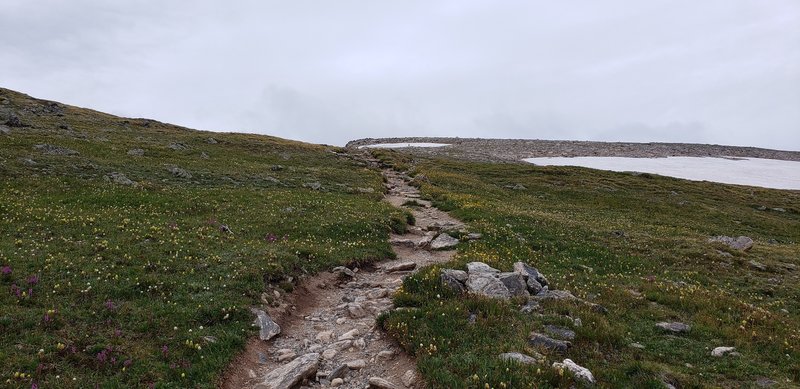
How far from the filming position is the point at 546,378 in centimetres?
929

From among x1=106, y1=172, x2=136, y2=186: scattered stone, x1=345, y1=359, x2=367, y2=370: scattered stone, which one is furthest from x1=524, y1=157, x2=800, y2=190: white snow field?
x1=345, y1=359, x2=367, y2=370: scattered stone

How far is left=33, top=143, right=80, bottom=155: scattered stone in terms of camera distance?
3820cm

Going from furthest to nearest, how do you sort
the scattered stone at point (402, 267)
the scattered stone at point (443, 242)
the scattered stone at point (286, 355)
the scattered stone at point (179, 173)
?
the scattered stone at point (179, 173) → the scattered stone at point (443, 242) → the scattered stone at point (402, 267) → the scattered stone at point (286, 355)

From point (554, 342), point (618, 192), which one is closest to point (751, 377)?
point (554, 342)

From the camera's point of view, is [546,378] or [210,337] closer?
A: [546,378]

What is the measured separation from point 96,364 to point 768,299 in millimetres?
23041

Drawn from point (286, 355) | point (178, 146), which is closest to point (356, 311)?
point (286, 355)

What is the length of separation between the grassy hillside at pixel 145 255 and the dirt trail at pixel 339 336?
0.62 m

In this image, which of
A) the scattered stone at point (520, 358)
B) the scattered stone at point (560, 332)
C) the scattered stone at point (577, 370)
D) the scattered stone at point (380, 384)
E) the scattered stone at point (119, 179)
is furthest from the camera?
the scattered stone at point (119, 179)

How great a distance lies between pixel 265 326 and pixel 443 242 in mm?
12081

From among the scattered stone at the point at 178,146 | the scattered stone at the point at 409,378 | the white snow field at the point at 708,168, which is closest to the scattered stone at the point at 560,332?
the scattered stone at the point at 409,378

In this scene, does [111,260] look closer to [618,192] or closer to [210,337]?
[210,337]

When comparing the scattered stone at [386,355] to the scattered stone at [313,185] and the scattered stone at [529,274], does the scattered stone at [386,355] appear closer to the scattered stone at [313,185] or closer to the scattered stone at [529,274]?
the scattered stone at [529,274]

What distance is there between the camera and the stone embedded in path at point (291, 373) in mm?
10043
